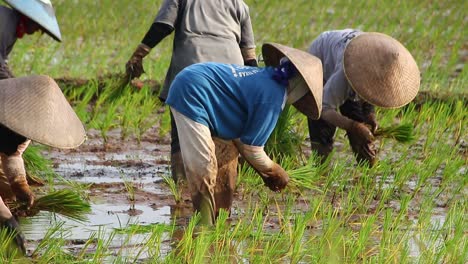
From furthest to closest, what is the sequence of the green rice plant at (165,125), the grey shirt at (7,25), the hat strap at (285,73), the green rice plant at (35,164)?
the green rice plant at (165,125) → the green rice plant at (35,164) → the grey shirt at (7,25) → the hat strap at (285,73)

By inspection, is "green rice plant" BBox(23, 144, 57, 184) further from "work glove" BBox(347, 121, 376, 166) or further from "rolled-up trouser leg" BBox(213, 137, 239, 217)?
"work glove" BBox(347, 121, 376, 166)

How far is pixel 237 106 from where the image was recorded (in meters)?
4.91

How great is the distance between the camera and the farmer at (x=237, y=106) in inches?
188

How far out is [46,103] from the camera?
13.5ft

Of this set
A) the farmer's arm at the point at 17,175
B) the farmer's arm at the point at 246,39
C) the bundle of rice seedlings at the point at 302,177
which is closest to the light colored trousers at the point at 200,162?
the bundle of rice seedlings at the point at 302,177

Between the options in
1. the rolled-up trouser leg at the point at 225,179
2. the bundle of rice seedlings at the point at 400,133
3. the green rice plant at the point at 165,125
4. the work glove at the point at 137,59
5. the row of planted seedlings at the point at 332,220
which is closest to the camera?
the row of planted seedlings at the point at 332,220

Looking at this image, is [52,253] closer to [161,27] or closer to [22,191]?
[22,191]

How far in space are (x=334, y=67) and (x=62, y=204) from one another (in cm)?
210

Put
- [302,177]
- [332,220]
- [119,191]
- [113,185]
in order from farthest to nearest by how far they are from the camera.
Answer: [113,185]
[119,191]
[302,177]
[332,220]

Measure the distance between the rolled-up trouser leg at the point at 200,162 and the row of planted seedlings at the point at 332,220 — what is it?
4.5 inches

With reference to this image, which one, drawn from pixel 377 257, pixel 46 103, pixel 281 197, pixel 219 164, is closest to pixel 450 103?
pixel 281 197

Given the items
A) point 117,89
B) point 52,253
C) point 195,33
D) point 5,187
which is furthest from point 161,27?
point 52,253

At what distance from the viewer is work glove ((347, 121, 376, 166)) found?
5922 mm

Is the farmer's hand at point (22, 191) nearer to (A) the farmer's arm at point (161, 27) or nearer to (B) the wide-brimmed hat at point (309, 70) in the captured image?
(B) the wide-brimmed hat at point (309, 70)
